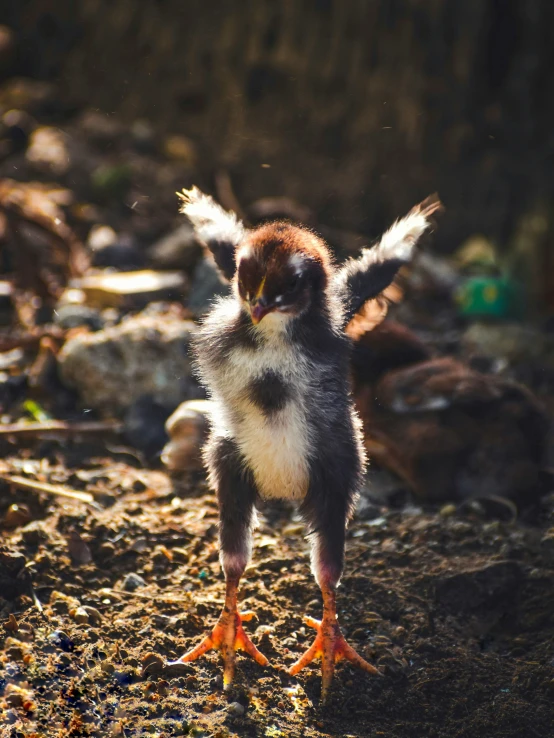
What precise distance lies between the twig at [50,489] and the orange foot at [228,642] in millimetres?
1228

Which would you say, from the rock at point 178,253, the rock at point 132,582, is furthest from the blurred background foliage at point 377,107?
the rock at point 132,582

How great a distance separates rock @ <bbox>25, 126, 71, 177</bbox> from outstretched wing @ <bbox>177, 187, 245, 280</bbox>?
4.29 metres

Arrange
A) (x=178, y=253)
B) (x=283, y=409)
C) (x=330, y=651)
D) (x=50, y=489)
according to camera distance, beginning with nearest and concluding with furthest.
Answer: (x=283, y=409)
(x=330, y=651)
(x=50, y=489)
(x=178, y=253)

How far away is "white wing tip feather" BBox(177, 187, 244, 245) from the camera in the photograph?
12.7 feet

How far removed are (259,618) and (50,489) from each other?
1327 millimetres

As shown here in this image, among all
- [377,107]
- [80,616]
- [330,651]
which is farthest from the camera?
[377,107]

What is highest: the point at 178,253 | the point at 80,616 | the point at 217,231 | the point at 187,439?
the point at 178,253

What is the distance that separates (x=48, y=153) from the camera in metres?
8.09

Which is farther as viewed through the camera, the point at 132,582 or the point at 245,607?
the point at 132,582

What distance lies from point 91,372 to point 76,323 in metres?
0.70

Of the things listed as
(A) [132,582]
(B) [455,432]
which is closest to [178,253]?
(B) [455,432]

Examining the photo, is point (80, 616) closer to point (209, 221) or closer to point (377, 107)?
point (209, 221)

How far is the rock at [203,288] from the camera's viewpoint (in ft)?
19.6

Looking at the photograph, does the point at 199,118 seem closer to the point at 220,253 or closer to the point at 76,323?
the point at 76,323
